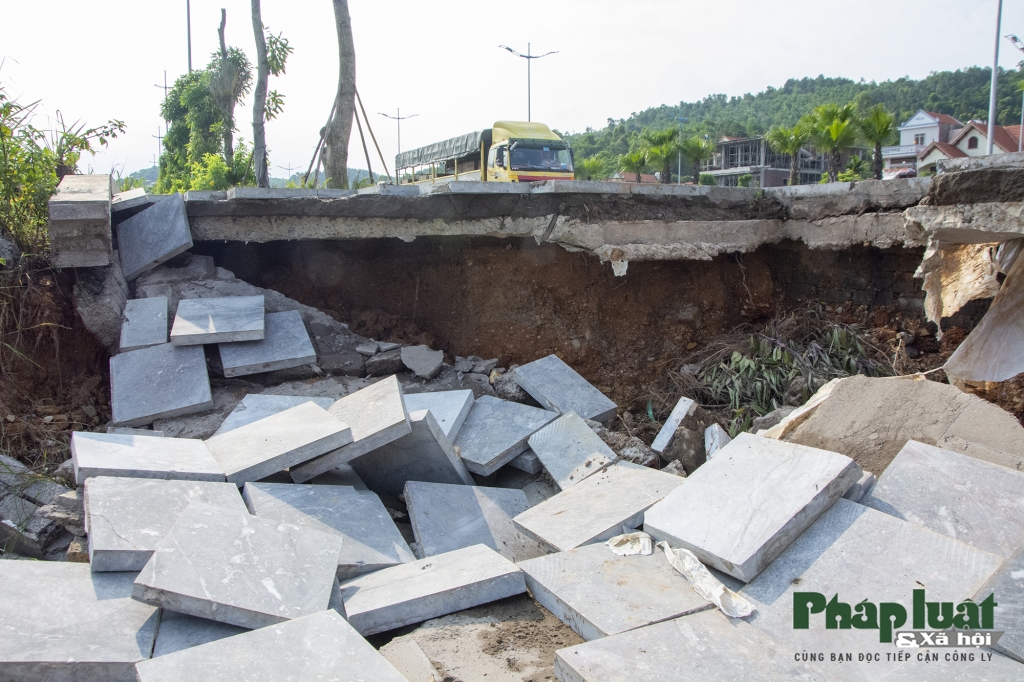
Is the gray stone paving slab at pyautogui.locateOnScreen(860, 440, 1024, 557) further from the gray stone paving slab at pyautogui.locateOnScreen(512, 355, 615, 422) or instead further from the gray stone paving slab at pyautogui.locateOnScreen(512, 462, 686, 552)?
the gray stone paving slab at pyautogui.locateOnScreen(512, 355, 615, 422)

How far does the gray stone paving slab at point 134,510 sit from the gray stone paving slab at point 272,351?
1690mm

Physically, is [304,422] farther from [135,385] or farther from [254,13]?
[254,13]

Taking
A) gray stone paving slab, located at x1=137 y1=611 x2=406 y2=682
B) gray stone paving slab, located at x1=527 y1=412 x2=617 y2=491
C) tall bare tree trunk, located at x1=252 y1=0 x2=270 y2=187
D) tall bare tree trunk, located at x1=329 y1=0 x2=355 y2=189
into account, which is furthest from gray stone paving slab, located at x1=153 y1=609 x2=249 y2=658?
tall bare tree trunk, located at x1=252 y1=0 x2=270 y2=187

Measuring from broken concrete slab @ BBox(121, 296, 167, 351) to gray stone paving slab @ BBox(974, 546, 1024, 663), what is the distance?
4981 mm

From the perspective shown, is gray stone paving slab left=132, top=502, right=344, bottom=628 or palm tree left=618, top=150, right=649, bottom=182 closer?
gray stone paving slab left=132, top=502, right=344, bottom=628

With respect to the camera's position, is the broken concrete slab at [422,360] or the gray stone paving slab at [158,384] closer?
the gray stone paving slab at [158,384]

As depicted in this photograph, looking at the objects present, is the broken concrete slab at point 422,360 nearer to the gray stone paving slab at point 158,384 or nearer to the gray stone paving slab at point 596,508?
the gray stone paving slab at point 158,384

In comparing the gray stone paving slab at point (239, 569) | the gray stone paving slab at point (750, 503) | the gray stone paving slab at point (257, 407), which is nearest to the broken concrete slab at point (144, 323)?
the gray stone paving slab at point (257, 407)

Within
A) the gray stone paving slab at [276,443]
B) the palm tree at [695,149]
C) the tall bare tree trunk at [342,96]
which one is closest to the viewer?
the gray stone paving slab at [276,443]

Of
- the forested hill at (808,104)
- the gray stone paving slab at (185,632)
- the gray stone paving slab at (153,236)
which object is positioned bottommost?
the gray stone paving slab at (185,632)

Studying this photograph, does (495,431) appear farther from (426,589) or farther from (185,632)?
(185,632)

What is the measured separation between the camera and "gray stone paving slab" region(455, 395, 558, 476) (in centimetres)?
424

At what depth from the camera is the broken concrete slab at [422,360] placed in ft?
17.6

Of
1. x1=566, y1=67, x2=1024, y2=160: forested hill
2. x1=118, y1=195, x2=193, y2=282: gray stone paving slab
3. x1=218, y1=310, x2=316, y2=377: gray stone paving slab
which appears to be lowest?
x1=218, y1=310, x2=316, y2=377: gray stone paving slab
